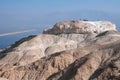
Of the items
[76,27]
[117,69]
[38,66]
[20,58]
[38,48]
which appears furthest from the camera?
[76,27]

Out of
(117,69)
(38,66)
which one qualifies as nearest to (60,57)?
(38,66)

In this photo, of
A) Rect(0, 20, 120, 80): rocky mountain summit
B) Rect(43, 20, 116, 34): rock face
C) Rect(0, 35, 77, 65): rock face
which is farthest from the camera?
Rect(43, 20, 116, 34): rock face

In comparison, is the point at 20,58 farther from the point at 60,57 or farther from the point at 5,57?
the point at 60,57

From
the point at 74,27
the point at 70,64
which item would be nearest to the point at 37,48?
the point at 74,27

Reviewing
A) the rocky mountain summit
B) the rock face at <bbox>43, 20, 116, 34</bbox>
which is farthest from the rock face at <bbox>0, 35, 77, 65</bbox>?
the rock face at <bbox>43, 20, 116, 34</bbox>

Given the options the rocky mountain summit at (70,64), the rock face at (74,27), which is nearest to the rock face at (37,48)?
the rocky mountain summit at (70,64)

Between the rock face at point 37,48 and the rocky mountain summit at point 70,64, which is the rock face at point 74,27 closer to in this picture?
the rock face at point 37,48

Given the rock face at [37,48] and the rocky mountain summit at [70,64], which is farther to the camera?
the rock face at [37,48]

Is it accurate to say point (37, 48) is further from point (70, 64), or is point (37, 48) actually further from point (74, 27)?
point (70, 64)

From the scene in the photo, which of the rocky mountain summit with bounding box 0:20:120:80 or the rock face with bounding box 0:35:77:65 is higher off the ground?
the rocky mountain summit with bounding box 0:20:120:80

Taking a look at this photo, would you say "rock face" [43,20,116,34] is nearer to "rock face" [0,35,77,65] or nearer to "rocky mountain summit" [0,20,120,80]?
"rock face" [0,35,77,65]

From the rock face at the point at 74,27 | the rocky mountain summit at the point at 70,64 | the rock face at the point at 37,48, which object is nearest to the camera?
the rocky mountain summit at the point at 70,64
